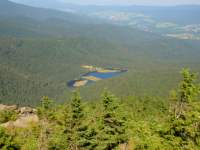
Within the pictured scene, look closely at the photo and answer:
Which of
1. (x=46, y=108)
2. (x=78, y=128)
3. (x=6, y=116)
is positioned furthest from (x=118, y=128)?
(x=6, y=116)

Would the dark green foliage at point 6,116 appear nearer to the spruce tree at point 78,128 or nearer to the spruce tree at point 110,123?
the spruce tree at point 78,128

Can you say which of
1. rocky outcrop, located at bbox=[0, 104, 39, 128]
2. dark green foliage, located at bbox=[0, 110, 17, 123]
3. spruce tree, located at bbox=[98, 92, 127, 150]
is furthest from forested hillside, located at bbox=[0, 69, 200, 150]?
dark green foliage, located at bbox=[0, 110, 17, 123]

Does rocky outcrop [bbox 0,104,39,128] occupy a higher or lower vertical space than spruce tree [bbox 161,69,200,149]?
lower

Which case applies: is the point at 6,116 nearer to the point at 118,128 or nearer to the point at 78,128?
the point at 78,128

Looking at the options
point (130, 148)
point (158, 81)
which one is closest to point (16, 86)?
point (158, 81)

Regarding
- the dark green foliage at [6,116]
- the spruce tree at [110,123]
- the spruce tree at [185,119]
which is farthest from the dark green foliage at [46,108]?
the spruce tree at [185,119]

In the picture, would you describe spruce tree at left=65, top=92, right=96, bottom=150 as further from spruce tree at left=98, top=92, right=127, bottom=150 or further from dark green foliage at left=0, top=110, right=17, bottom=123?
dark green foliage at left=0, top=110, right=17, bottom=123

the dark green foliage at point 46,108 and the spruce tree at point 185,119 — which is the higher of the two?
the spruce tree at point 185,119

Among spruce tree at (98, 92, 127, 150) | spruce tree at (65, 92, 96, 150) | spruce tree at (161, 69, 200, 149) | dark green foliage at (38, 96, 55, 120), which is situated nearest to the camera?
spruce tree at (161, 69, 200, 149)
